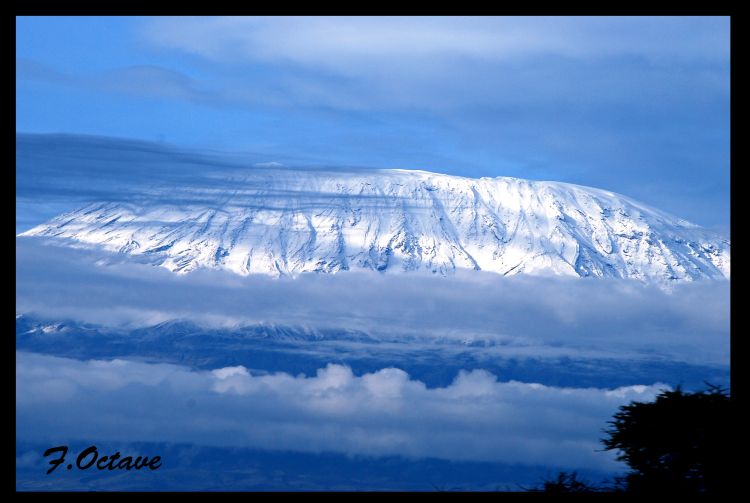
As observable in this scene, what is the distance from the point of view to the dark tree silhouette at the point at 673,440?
14.7 metres

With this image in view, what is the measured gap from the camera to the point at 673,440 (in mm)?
21500

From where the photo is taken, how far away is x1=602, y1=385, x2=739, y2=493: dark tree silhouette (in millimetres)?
14680
